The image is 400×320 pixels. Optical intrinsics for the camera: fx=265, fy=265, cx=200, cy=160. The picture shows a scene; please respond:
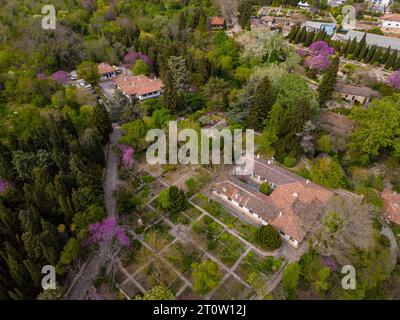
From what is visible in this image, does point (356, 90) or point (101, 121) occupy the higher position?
point (356, 90)

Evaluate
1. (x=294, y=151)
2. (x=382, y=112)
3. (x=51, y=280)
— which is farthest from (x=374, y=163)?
(x=51, y=280)

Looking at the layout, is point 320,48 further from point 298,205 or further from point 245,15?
point 298,205

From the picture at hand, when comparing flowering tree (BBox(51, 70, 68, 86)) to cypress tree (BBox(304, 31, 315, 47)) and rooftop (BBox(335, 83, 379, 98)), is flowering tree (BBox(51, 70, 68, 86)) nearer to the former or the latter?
rooftop (BBox(335, 83, 379, 98))

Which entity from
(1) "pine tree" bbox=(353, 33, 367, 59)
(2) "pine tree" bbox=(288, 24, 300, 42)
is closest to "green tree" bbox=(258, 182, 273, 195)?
(1) "pine tree" bbox=(353, 33, 367, 59)

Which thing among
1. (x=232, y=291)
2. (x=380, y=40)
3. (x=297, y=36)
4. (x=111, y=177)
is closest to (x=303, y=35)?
(x=297, y=36)

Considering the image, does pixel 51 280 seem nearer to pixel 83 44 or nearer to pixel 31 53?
pixel 31 53

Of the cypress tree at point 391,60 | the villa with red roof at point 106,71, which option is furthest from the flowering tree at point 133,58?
the cypress tree at point 391,60
